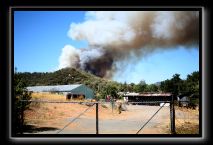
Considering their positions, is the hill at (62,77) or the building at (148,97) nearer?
the building at (148,97)

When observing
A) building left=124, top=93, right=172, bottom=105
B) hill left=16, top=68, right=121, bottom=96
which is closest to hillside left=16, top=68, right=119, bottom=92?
hill left=16, top=68, right=121, bottom=96

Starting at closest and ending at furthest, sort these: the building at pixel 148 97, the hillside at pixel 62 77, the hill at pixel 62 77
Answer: the building at pixel 148 97
the hill at pixel 62 77
the hillside at pixel 62 77

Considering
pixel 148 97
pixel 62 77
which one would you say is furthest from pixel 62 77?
pixel 148 97

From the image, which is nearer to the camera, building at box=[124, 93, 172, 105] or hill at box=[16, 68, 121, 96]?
building at box=[124, 93, 172, 105]

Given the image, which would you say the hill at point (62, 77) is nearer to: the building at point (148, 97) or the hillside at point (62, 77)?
the hillside at point (62, 77)

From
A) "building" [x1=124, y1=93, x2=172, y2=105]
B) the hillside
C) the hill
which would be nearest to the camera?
"building" [x1=124, y1=93, x2=172, y2=105]

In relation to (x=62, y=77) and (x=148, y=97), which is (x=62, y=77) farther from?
(x=148, y=97)

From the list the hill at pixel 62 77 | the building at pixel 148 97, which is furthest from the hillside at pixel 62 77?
the building at pixel 148 97

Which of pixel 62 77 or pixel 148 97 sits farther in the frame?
pixel 62 77

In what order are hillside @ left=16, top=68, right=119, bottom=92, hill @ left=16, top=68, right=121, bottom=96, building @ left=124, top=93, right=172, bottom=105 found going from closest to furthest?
building @ left=124, top=93, right=172, bottom=105, hill @ left=16, top=68, right=121, bottom=96, hillside @ left=16, top=68, right=119, bottom=92

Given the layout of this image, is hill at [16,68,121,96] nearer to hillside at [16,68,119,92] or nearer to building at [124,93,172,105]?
hillside at [16,68,119,92]

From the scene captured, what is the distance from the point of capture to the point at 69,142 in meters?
5.84

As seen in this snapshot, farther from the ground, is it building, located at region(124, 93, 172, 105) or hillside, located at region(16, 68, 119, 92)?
hillside, located at region(16, 68, 119, 92)
